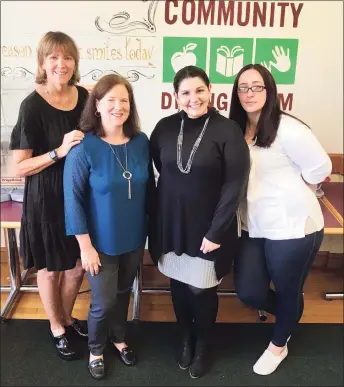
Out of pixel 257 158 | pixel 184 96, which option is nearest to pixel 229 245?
pixel 257 158

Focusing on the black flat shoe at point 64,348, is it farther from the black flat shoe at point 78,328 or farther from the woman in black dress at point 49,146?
the woman in black dress at point 49,146

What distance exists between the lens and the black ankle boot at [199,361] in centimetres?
190

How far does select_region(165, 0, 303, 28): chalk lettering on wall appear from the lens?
2.33 metres

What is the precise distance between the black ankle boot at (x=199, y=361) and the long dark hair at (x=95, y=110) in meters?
0.99

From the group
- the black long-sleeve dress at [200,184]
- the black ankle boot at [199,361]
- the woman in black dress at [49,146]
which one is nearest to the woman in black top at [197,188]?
the black long-sleeve dress at [200,184]

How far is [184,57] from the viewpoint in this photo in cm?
242

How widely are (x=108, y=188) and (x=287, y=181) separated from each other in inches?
27.3

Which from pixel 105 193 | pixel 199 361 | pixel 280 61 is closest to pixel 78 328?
pixel 199 361

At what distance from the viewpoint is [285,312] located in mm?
1892

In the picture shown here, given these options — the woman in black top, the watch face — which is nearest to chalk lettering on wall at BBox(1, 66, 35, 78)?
the watch face

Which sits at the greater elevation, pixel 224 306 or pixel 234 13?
pixel 234 13

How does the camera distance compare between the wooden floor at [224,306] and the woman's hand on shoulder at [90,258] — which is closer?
the woman's hand on shoulder at [90,258]

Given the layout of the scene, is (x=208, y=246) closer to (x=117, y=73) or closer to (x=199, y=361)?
(x=199, y=361)

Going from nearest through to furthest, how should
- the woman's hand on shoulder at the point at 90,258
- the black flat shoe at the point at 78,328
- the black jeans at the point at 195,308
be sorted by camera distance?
1. the woman's hand on shoulder at the point at 90,258
2. the black jeans at the point at 195,308
3. the black flat shoe at the point at 78,328
